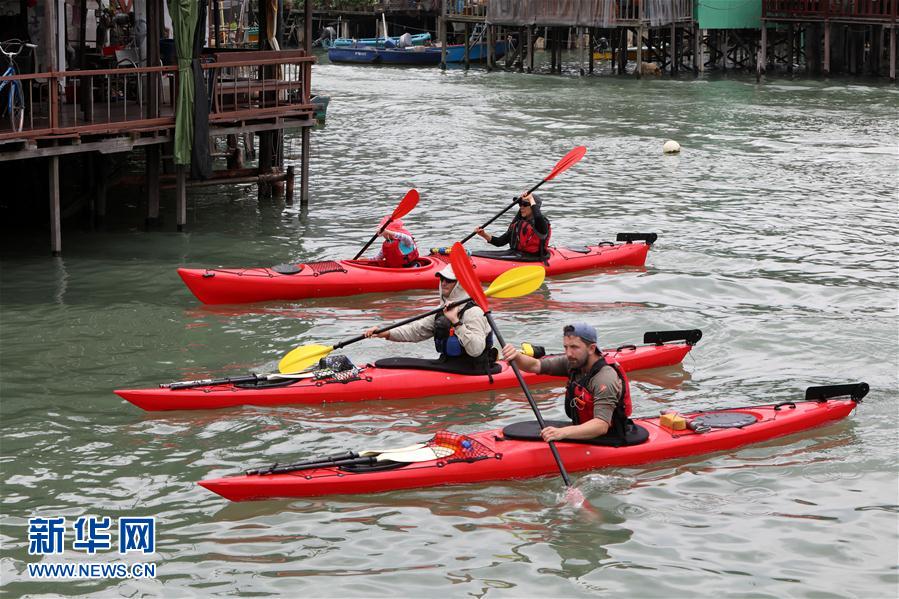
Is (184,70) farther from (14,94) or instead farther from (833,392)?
(833,392)

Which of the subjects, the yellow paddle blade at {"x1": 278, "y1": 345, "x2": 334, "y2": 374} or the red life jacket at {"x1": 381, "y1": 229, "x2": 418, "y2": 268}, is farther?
the red life jacket at {"x1": 381, "y1": 229, "x2": 418, "y2": 268}

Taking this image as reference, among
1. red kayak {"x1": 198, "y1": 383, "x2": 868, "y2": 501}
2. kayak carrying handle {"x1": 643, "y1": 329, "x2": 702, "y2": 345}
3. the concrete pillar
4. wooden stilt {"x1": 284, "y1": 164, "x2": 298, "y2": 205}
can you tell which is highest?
the concrete pillar

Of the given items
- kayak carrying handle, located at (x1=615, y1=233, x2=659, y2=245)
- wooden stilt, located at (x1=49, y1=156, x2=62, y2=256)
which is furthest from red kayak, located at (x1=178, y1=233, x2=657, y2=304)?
wooden stilt, located at (x1=49, y1=156, x2=62, y2=256)

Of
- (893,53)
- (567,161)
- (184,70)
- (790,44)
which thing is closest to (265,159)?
(184,70)

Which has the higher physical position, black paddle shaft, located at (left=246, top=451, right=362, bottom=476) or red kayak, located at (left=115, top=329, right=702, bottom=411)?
red kayak, located at (left=115, top=329, right=702, bottom=411)

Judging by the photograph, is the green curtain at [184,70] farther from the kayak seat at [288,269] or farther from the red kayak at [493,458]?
the red kayak at [493,458]

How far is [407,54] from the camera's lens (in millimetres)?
50156

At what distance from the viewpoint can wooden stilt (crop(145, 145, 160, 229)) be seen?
16.9m

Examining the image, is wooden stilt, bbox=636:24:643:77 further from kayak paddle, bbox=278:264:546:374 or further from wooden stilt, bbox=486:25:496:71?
kayak paddle, bbox=278:264:546:374

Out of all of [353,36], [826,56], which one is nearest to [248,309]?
[826,56]

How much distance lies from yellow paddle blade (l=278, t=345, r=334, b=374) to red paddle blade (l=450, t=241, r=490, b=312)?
1531mm

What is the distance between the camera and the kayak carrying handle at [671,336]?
39.2ft

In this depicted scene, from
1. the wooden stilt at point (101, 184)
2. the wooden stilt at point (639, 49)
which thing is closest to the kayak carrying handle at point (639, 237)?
the wooden stilt at point (101, 184)

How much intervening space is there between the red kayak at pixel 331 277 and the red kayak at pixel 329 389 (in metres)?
3.29
